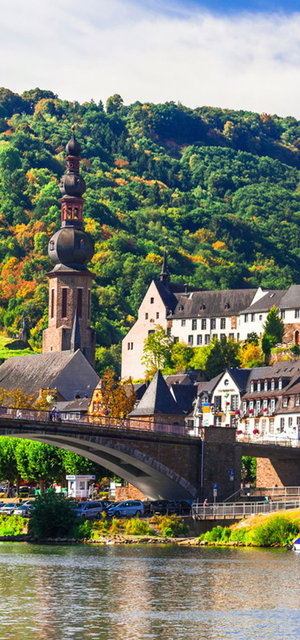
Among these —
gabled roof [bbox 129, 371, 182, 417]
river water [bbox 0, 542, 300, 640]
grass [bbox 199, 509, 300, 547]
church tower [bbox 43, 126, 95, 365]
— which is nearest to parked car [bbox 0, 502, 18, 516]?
river water [bbox 0, 542, 300, 640]

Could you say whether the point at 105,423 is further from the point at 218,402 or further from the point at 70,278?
the point at 70,278

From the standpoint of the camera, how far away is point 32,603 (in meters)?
53.4

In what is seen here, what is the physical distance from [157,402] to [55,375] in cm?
4090

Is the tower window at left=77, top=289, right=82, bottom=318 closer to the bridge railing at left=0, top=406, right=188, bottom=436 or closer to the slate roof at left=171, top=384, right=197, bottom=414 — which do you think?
the slate roof at left=171, top=384, right=197, bottom=414

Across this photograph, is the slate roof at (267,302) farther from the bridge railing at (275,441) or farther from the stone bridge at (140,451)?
the stone bridge at (140,451)

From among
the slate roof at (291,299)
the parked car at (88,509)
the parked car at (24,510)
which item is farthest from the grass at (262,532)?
the slate roof at (291,299)

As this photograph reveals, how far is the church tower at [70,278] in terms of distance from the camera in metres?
162

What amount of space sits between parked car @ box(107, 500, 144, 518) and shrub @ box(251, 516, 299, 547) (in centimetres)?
1200

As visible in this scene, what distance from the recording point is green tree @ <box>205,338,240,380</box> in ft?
497

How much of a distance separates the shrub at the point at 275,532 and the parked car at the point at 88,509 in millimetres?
13856

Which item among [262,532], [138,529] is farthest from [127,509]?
[262,532]

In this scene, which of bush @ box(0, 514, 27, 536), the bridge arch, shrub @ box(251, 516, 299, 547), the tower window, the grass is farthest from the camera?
the tower window

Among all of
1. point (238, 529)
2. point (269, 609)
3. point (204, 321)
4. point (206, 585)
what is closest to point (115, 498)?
point (238, 529)

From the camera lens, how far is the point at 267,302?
165750mm
